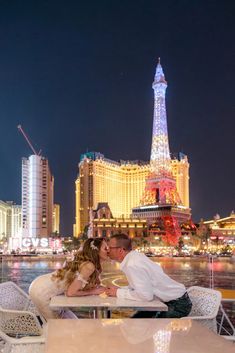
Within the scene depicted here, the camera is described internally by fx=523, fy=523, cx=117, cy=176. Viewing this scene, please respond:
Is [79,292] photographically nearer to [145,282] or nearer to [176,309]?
[145,282]

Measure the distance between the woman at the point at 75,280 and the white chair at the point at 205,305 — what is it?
941 mm

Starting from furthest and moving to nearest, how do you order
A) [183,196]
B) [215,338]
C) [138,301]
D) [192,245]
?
[183,196] < [192,245] < [138,301] < [215,338]

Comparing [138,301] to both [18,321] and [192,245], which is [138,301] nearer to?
[18,321]

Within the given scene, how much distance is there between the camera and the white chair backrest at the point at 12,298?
17.4ft

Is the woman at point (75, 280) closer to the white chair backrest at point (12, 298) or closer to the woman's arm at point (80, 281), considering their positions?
the woman's arm at point (80, 281)

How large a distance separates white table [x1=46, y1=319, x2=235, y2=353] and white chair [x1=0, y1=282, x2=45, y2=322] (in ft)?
5.61

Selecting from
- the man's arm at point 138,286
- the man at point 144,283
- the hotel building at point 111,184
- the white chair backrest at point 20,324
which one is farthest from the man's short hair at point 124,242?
the hotel building at point 111,184

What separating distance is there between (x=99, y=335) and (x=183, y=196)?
526ft


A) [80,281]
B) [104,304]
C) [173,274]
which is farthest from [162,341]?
[173,274]

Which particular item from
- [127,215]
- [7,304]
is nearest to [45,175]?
[127,215]

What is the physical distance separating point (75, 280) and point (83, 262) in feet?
0.62

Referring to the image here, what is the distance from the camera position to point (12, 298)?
5.47 m

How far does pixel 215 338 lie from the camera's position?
3.16m

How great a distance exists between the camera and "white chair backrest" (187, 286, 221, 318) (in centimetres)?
485
